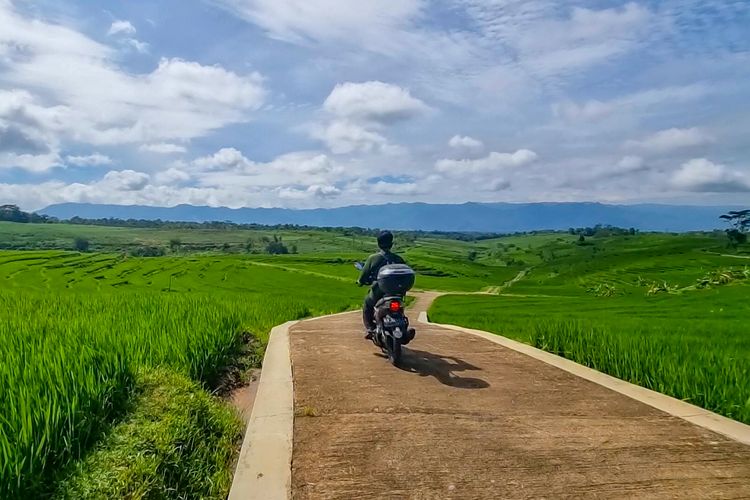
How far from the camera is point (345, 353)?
8.55 metres

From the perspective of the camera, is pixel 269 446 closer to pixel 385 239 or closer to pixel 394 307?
pixel 394 307

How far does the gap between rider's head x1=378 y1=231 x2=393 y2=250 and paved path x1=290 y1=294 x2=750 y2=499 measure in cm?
198

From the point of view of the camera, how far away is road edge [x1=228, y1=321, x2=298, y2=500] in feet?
12.4

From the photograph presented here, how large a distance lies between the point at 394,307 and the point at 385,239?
117cm

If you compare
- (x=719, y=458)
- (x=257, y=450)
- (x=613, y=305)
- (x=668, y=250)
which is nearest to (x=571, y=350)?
(x=719, y=458)

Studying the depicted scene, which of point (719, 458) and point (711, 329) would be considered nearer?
point (719, 458)

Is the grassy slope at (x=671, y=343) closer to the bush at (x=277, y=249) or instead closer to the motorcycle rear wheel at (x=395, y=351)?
the motorcycle rear wheel at (x=395, y=351)

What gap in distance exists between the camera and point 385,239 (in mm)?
8422

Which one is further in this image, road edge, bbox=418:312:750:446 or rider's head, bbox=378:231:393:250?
rider's head, bbox=378:231:393:250

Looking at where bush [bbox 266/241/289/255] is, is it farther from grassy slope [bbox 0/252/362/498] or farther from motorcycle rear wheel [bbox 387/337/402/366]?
motorcycle rear wheel [bbox 387/337/402/366]

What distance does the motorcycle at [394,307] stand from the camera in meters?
7.78

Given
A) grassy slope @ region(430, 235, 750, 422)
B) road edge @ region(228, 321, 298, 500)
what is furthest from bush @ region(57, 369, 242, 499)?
grassy slope @ region(430, 235, 750, 422)

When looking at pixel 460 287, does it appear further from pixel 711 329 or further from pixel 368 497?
pixel 368 497

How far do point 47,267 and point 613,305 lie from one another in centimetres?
5956
